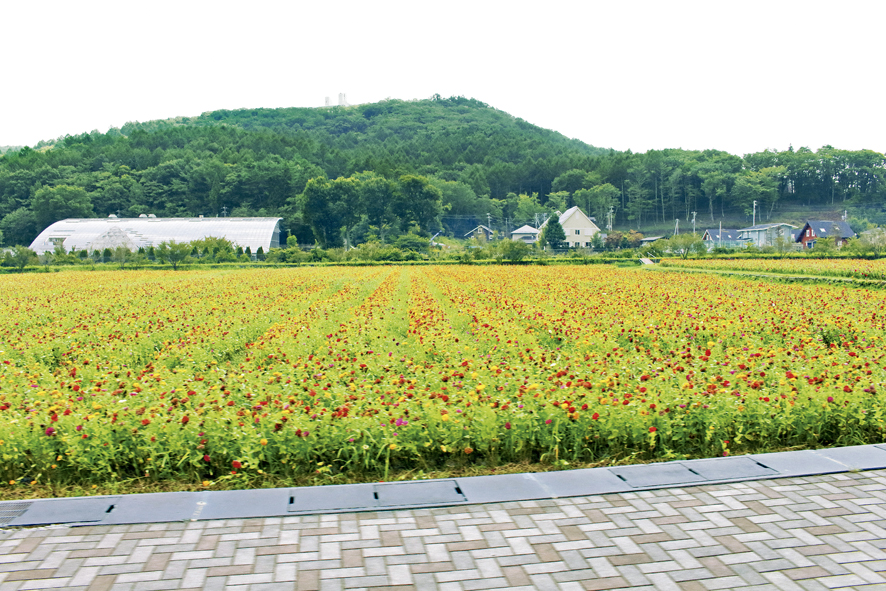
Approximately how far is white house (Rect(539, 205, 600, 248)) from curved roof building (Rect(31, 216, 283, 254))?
41.0 meters

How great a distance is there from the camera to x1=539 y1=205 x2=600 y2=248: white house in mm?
82188

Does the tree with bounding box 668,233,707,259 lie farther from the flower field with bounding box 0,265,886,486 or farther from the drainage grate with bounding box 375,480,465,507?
the drainage grate with bounding box 375,480,465,507

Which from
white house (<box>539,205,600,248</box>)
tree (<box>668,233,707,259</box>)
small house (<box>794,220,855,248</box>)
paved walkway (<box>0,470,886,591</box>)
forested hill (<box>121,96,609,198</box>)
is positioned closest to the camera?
paved walkway (<box>0,470,886,591</box>)

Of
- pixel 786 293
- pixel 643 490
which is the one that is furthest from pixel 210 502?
pixel 786 293

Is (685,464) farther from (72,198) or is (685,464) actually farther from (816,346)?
(72,198)

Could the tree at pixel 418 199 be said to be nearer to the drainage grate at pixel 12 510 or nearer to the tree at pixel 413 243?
the tree at pixel 413 243

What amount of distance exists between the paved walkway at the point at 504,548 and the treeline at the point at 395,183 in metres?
74.8

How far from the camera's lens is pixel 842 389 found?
524 centimetres

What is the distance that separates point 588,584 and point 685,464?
1925mm

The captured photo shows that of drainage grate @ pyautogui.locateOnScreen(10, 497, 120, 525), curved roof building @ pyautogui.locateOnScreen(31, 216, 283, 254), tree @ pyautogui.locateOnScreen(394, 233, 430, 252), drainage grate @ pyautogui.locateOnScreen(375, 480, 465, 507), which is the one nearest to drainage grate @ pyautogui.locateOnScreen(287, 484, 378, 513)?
drainage grate @ pyautogui.locateOnScreen(375, 480, 465, 507)

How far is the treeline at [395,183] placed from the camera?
7900cm

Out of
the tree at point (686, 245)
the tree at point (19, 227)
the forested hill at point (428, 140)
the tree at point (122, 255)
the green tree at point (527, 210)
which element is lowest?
the tree at point (686, 245)

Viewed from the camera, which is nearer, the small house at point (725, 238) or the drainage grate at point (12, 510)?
the drainage grate at point (12, 510)

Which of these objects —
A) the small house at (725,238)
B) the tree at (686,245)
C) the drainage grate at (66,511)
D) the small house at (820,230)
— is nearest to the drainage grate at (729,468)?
the drainage grate at (66,511)
